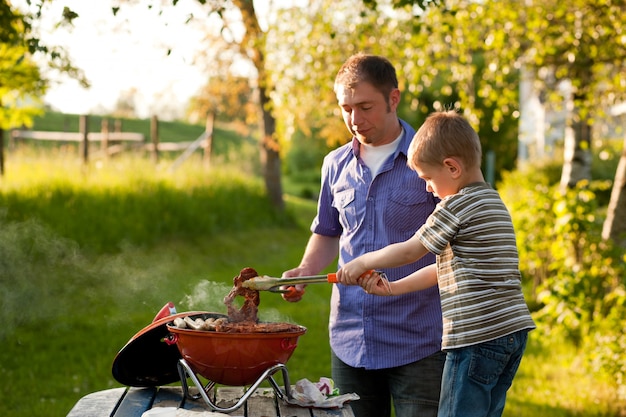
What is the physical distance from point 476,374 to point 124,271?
12.4ft

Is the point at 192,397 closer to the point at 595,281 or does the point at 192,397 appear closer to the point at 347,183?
the point at 347,183

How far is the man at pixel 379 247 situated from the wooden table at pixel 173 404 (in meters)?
0.34

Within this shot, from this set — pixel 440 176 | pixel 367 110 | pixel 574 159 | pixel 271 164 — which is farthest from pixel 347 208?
pixel 271 164

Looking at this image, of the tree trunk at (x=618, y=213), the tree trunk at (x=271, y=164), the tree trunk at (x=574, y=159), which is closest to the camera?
the tree trunk at (x=618, y=213)

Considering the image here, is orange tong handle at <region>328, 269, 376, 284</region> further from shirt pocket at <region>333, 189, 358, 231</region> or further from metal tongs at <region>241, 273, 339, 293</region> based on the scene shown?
shirt pocket at <region>333, 189, 358, 231</region>

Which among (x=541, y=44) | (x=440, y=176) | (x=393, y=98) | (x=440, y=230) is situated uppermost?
(x=541, y=44)

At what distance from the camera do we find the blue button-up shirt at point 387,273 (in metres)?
3.06

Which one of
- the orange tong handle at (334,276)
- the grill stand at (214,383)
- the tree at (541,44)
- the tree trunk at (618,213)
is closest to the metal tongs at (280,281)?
the orange tong handle at (334,276)

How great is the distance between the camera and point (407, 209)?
307 cm

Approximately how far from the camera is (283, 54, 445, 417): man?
301cm

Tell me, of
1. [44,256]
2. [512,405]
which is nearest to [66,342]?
[44,256]

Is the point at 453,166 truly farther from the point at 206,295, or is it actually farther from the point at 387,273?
the point at 206,295

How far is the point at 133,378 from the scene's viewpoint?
299 cm

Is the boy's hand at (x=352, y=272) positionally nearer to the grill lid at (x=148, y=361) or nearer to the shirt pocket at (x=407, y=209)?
the shirt pocket at (x=407, y=209)
